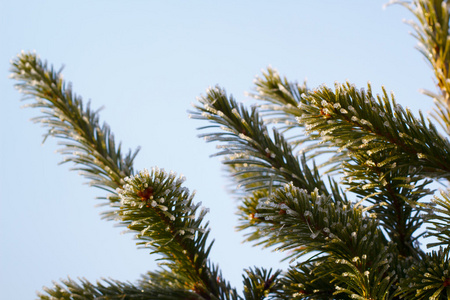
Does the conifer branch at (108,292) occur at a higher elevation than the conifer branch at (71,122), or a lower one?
lower

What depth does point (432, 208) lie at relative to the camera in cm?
74

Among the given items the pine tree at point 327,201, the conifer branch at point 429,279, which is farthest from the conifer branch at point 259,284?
the conifer branch at point 429,279

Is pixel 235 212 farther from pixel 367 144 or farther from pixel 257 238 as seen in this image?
pixel 367 144

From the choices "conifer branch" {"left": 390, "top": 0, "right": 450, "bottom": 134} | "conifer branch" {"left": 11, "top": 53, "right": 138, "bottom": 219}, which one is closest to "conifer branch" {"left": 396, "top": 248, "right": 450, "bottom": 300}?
"conifer branch" {"left": 390, "top": 0, "right": 450, "bottom": 134}

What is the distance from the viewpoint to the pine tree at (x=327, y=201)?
73 centimetres

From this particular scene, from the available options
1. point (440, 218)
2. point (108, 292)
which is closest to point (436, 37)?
point (440, 218)

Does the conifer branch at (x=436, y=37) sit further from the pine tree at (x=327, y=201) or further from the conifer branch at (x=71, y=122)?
the conifer branch at (x=71, y=122)

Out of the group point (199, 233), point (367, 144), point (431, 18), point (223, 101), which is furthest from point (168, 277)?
point (431, 18)

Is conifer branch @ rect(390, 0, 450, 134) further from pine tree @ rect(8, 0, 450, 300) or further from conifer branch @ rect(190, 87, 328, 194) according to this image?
conifer branch @ rect(190, 87, 328, 194)

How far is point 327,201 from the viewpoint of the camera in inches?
31.5

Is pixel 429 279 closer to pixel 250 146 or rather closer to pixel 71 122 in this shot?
pixel 250 146

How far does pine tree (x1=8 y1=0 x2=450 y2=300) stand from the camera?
727 mm

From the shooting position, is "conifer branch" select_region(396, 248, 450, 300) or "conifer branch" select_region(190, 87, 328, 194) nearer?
"conifer branch" select_region(396, 248, 450, 300)

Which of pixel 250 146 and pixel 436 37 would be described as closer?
pixel 436 37
